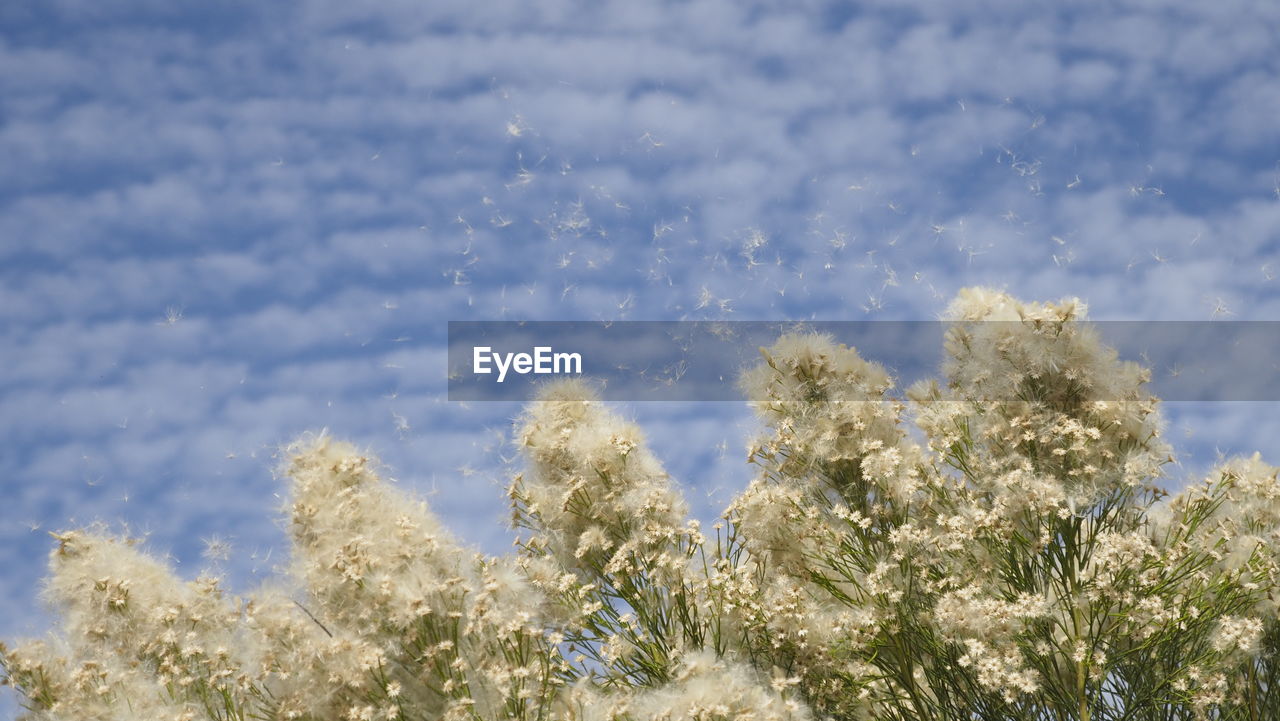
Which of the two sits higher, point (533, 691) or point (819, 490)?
point (819, 490)

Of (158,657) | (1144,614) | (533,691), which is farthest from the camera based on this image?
(158,657)

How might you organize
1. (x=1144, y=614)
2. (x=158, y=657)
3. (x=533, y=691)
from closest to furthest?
(x=533, y=691), (x=1144, y=614), (x=158, y=657)

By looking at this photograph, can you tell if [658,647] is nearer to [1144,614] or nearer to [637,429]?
[637,429]

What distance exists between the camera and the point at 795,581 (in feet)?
37.7

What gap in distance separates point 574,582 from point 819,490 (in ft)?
8.43

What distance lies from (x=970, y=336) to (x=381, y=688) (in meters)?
6.18

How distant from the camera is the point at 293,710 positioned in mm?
9797

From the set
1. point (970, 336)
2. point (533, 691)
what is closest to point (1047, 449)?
point (970, 336)

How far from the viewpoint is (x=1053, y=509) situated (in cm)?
1012

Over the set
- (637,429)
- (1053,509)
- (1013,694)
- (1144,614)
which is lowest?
(1013,694)

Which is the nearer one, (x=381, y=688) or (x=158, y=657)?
(x=381, y=688)

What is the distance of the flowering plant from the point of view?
382 inches

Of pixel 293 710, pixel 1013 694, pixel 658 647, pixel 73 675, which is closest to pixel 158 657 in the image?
pixel 73 675

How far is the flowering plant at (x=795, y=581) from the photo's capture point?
9.70 m
